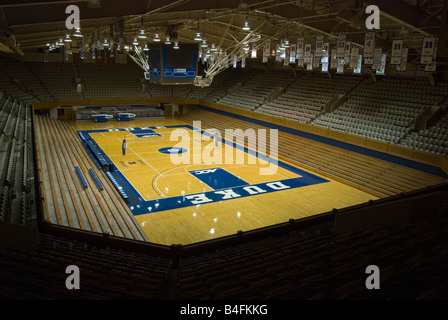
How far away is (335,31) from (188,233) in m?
14.0

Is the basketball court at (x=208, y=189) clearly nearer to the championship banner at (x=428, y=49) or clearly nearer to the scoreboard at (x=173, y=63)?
the scoreboard at (x=173, y=63)

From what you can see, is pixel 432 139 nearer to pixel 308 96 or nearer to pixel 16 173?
pixel 308 96

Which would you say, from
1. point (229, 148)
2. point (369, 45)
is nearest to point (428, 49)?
point (369, 45)

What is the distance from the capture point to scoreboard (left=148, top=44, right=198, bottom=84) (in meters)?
19.2

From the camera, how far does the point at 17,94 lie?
27.2 m

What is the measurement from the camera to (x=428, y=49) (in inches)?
439

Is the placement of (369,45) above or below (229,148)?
above

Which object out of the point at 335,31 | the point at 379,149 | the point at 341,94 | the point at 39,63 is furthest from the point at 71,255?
the point at 39,63

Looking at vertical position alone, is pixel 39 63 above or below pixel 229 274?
above

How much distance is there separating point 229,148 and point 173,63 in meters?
7.11

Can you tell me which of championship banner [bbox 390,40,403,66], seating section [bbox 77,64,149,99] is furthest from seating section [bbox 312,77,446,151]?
seating section [bbox 77,64,149,99]

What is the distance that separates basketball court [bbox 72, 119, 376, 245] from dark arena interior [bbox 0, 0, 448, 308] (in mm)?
103

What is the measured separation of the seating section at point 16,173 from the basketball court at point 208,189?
139 inches
